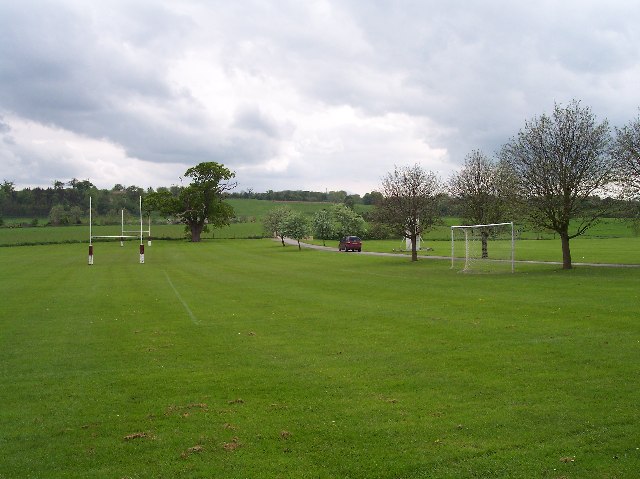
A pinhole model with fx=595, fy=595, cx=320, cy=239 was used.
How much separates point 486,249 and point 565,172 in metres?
13.7

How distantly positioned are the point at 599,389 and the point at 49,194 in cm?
15748

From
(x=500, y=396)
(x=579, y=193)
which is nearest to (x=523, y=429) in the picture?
(x=500, y=396)

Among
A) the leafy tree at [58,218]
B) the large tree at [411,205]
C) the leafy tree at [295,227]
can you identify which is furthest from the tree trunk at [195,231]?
the large tree at [411,205]

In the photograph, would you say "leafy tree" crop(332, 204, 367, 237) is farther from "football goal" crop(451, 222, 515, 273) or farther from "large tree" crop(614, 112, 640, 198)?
"large tree" crop(614, 112, 640, 198)

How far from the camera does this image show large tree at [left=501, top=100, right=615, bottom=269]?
108 ft

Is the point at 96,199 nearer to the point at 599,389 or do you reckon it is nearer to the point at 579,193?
the point at 579,193

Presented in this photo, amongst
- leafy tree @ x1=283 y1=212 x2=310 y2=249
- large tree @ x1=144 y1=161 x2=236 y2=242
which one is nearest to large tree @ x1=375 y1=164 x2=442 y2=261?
leafy tree @ x1=283 y1=212 x2=310 y2=249

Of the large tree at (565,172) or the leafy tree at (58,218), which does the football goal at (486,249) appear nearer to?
the large tree at (565,172)

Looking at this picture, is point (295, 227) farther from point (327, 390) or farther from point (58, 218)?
point (58, 218)

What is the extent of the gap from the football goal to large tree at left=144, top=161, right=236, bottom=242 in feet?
175

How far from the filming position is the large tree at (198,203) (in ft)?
319

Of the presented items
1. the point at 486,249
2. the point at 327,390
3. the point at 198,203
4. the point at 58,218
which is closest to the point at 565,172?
the point at 486,249

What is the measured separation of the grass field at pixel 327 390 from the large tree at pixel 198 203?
77.5m

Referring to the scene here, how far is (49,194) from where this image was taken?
14862cm
